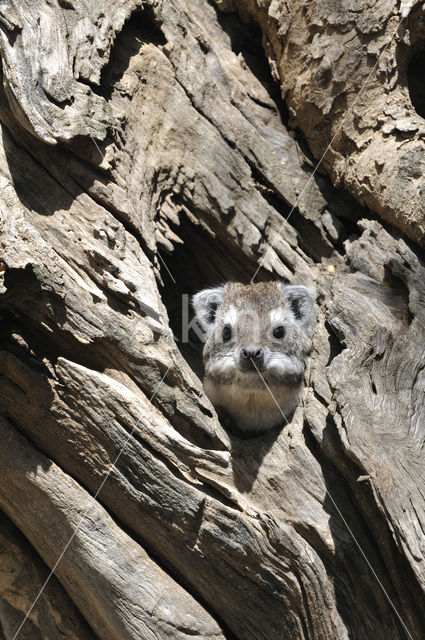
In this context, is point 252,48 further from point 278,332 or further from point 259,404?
point 259,404

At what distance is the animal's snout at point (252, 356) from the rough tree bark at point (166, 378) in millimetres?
479

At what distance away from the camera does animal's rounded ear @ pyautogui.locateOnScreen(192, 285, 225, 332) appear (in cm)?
734

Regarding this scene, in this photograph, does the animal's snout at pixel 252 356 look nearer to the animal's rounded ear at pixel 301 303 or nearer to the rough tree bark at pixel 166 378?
the rough tree bark at pixel 166 378

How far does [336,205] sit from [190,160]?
67.6 inches

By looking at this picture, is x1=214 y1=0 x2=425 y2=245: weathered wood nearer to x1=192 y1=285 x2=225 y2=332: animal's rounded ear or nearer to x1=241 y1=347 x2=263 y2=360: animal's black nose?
x1=192 y1=285 x2=225 y2=332: animal's rounded ear

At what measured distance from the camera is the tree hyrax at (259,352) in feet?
21.1

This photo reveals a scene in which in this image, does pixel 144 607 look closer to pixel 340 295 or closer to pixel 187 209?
pixel 340 295

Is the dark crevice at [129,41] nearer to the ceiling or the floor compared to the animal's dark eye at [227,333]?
nearer to the ceiling

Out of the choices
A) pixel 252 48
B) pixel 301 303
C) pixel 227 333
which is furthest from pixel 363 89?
pixel 227 333

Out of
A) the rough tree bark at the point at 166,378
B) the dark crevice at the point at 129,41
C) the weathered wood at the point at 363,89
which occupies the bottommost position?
the rough tree bark at the point at 166,378

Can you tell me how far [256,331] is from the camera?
6699mm

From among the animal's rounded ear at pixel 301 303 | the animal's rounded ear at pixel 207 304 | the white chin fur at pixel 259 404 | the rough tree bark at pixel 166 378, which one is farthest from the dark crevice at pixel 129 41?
the white chin fur at pixel 259 404

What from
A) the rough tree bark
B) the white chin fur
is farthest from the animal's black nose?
the rough tree bark

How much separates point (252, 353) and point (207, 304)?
4.29ft
